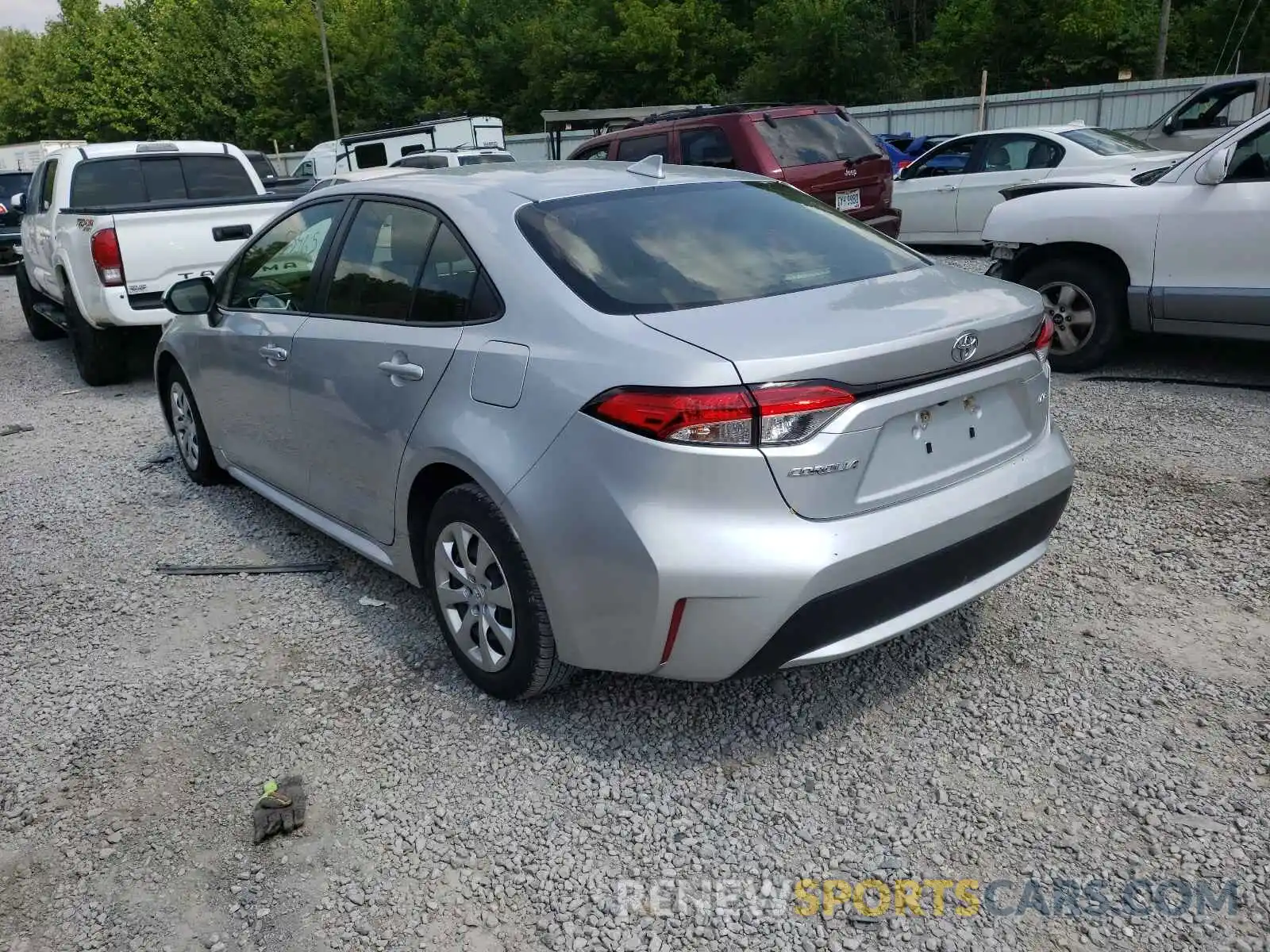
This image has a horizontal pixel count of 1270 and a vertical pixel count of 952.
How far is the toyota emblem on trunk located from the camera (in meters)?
2.98

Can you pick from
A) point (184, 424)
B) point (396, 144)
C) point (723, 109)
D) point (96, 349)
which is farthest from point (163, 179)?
point (396, 144)

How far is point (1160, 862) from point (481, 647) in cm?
198

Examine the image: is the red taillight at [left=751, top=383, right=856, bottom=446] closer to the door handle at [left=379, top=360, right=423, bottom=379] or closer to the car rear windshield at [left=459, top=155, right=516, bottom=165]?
the door handle at [left=379, top=360, right=423, bottom=379]

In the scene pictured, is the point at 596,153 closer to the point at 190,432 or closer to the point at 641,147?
the point at 641,147

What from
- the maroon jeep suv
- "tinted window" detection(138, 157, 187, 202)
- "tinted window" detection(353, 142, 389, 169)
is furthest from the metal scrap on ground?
"tinted window" detection(353, 142, 389, 169)

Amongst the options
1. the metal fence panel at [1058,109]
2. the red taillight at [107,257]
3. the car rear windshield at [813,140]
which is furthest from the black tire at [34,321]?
the metal fence panel at [1058,109]

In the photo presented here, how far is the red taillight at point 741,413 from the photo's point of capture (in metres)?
2.68

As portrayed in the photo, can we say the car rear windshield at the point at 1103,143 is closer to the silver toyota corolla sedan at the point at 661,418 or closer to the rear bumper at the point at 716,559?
the silver toyota corolla sedan at the point at 661,418

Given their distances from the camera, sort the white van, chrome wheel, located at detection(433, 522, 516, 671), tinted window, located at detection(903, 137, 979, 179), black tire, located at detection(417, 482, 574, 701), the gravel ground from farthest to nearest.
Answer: the white van < tinted window, located at detection(903, 137, 979, 179) < chrome wheel, located at detection(433, 522, 516, 671) < black tire, located at detection(417, 482, 574, 701) < the gravel ground

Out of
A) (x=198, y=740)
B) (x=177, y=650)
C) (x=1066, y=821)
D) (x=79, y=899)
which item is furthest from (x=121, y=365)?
(x=1066, y=821)

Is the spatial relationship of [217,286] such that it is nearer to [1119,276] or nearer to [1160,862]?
[1160,862]

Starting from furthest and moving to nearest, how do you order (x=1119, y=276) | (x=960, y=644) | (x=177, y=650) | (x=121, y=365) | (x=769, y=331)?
1. (x=121, y=365)
2. (x=1119, y=276)
3. (x=177, y=650)
4. (x=960, y=644)
5. (x=769, y=331)

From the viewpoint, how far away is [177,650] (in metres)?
4.04

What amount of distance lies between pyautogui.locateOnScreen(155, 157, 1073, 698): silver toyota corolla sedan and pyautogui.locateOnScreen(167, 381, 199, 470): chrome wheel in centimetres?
179
